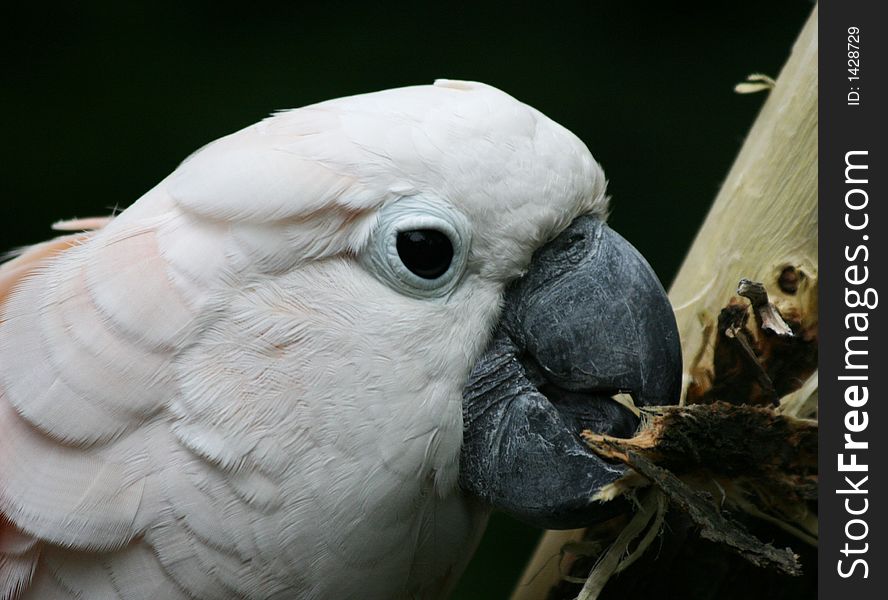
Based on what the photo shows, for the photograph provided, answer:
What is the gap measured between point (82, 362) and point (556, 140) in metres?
0.88

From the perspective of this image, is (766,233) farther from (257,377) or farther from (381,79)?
(381,79)

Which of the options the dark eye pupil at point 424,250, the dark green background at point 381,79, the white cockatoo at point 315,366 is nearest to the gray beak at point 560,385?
the white cockatoo at point 315,366

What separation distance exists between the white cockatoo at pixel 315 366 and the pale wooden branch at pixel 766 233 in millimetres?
262

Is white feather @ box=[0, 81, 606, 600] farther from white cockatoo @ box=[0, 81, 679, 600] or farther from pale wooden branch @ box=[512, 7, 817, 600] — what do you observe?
pale wooden branch @ box=[512, 7, 817, 600]

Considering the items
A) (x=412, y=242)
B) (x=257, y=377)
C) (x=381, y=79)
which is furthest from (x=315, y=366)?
(x=381, y=79)

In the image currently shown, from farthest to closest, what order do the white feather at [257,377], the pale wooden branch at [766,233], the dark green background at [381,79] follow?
1. the dark green background at [381,79]
2. the pale wooden branch at [766,233]
3. the white feather at [257,377]

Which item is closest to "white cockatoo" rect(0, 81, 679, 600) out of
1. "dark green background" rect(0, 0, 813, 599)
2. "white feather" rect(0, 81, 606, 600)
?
"white feather" rect(0, 81, 606, 600)

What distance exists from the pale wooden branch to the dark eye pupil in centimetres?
58

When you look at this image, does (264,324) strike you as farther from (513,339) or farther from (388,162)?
(513,339)

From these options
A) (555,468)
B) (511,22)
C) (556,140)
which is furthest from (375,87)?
(555,468)

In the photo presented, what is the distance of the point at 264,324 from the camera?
1474 mm

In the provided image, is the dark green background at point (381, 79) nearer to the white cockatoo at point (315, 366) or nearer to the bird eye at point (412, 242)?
the white cockatoo at point (315, 366)

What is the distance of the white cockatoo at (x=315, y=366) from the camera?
1.45m

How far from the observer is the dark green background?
4047 mm
